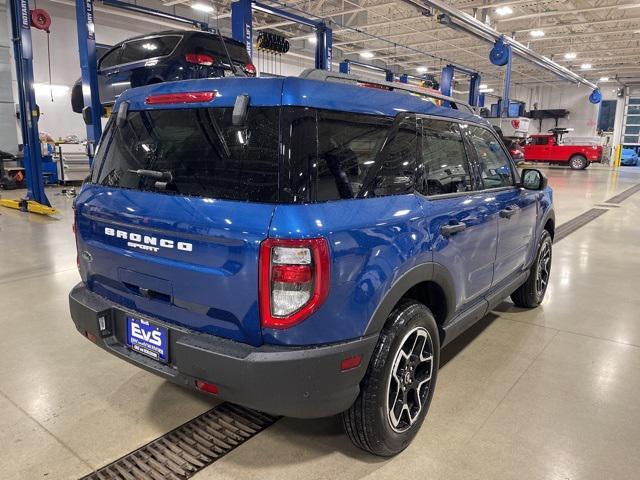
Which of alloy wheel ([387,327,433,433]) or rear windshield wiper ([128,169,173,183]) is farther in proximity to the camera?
alloy wheel ([387,327,433,433])

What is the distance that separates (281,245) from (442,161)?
1.16 meters

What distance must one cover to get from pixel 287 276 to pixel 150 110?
103cm

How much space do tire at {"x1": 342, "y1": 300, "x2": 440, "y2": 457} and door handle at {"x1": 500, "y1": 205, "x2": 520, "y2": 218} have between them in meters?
0.98

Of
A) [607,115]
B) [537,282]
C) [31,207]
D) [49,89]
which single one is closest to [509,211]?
[537,282]

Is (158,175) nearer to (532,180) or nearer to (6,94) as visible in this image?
(532,180)

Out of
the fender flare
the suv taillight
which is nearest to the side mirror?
the fender flare

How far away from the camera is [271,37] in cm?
808

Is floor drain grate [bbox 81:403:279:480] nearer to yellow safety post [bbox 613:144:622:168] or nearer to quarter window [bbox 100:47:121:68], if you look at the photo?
quarter window [bbox 100:47:121:68]

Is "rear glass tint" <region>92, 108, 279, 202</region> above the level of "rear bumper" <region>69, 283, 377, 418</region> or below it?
above

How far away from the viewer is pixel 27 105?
800 centimetres

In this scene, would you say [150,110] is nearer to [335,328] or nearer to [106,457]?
[335,328]

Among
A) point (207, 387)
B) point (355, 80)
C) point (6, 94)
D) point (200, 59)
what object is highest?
point (6, 94)

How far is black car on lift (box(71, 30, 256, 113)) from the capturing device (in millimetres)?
5582

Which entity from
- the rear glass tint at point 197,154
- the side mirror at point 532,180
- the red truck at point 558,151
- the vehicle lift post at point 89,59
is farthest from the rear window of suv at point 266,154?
the red truck at point 558,151
